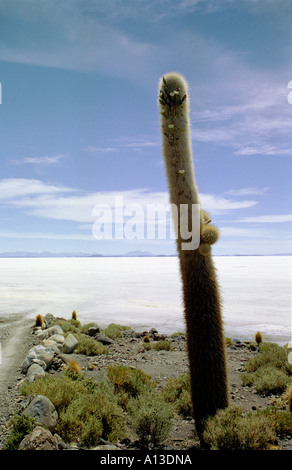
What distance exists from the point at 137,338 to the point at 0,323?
9321mm

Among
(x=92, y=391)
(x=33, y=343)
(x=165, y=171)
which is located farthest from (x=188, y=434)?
(x=33, y=343)

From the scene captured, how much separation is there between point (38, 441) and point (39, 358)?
6.23m

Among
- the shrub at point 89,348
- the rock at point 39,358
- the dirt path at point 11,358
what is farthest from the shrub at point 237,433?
the shrub at point 89,348

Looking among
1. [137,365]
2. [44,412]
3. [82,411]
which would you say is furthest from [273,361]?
[44,412]

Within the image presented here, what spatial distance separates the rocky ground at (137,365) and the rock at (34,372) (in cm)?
38

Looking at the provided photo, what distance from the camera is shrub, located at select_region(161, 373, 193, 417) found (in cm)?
874

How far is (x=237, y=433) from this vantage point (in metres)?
6.12

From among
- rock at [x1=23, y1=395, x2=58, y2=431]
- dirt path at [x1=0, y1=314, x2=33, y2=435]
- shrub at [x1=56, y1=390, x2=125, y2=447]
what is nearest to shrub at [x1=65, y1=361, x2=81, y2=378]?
dirt path at [x1=0, y1=314, x2=33, y2=435]

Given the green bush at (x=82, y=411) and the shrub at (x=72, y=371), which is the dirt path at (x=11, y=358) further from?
the shrub at (x=72, y=371)

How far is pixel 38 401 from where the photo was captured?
23.5 feet

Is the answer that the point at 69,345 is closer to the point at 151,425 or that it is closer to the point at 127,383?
the point at 127,383

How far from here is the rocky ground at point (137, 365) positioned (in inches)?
307

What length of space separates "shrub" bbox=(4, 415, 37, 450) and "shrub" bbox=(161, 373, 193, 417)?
3.63m
